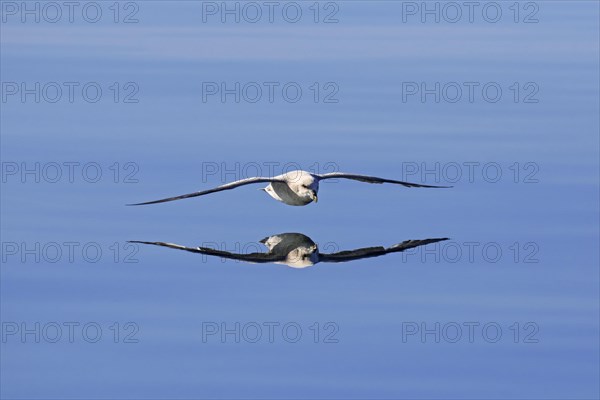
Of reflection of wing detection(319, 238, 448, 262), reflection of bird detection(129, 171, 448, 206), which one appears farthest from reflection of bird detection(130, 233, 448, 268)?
reflection of bird detection(129, 171, 448, 206)

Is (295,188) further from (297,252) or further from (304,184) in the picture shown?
(297,252)

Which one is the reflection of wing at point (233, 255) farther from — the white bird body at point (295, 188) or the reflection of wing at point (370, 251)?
the white bird body at point (295, 188)

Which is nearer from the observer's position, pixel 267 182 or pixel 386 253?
pixel 386 253

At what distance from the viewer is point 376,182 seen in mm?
32344

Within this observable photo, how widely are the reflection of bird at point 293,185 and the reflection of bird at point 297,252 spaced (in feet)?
4.38

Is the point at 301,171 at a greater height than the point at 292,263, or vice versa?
the point at 301,171

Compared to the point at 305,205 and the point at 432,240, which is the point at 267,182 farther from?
the point at 432,240

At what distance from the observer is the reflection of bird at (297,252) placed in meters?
28.9

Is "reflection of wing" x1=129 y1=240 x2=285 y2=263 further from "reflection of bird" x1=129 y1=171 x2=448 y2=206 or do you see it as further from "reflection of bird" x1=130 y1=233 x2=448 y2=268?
"reflection of bird" x1=129 y1=171 x2=448 y2=206

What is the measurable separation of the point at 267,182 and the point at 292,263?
12.5ft

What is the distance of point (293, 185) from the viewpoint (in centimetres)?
3136

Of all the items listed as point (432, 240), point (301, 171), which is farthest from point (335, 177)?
point (432, 240)

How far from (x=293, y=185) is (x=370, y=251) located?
8.91 ft

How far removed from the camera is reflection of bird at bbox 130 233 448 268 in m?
28.9
